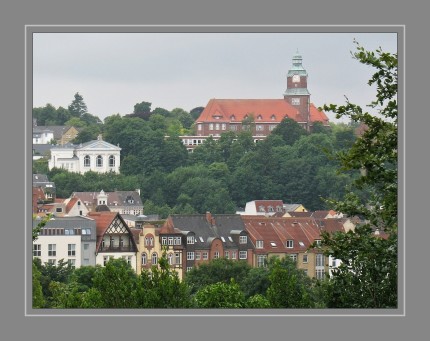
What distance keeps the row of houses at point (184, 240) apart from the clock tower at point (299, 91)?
4257mm

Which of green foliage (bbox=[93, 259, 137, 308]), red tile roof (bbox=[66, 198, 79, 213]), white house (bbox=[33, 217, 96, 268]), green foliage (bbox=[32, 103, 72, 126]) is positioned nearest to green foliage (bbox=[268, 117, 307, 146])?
green foliage (bbox=[32, 103, 72, 126])

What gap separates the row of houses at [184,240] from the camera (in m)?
25.3

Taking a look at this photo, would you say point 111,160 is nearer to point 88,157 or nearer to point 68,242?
point 88,157

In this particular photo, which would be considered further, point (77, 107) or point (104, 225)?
point (77, 107)

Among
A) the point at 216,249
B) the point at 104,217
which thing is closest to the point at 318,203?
the point at 216,249

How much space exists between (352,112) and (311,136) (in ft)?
145

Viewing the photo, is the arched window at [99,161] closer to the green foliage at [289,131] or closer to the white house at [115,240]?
the green foliage at [289,131]

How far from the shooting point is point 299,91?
48.5 metres

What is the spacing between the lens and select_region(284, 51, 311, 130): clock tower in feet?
121

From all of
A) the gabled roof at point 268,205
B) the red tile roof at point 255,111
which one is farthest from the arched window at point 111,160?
the gabled roof at point 268,205

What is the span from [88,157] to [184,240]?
22583mm

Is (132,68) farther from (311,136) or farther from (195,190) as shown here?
(311,136)

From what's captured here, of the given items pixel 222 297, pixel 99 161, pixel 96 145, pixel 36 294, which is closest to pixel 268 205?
pixel 99 161
